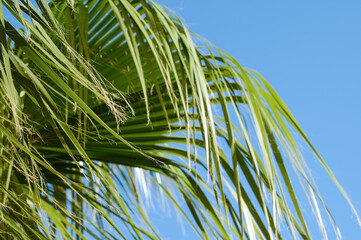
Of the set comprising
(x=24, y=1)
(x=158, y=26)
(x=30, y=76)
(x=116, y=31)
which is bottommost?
(x=30, y=76)

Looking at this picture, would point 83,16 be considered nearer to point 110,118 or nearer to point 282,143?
point 110,118

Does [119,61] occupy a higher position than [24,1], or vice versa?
[119,61]

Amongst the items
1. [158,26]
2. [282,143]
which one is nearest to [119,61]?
[158,26]

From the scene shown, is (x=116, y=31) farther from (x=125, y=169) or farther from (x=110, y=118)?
(x=125, y=169)

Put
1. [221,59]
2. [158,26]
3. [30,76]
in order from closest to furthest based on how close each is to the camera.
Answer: [30,76]
[158,26]
[221,59]

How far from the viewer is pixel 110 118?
3.76 feet

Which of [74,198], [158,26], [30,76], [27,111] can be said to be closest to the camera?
[30,76]

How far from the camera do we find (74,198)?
1.43 meters

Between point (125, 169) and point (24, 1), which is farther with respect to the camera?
point (125, 169)

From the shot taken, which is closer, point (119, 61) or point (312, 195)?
point (312, 195)

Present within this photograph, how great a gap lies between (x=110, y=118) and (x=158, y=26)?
32 centimetres

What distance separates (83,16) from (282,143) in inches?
16.1

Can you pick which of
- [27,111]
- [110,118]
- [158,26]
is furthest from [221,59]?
[27,111]

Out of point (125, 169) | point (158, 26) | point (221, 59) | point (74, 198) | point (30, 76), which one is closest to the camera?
point (30, 76)
